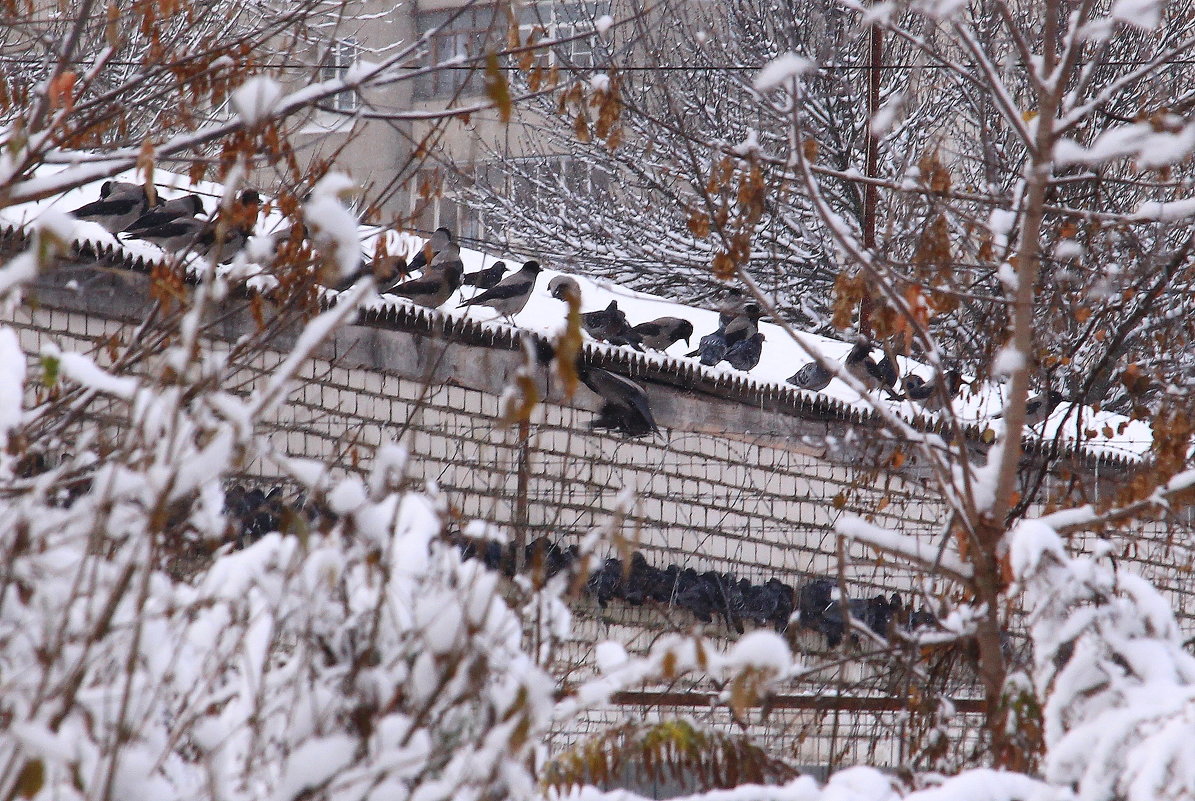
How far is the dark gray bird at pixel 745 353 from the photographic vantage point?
11180mm

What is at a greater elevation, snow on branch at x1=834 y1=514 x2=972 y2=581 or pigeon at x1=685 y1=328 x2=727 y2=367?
pigeon at x1=685 y1=328 x2=727 y2=367

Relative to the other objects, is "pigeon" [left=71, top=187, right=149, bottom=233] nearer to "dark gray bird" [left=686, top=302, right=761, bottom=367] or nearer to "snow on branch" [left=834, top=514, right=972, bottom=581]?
"dark gray bird" [left=686, top=302, right=761, bottom=367]

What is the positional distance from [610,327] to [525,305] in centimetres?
64

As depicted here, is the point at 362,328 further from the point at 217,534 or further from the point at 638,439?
the point at 217,534

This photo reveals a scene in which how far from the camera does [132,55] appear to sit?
12.8 metres

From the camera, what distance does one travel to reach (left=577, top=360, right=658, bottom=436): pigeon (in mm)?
9734

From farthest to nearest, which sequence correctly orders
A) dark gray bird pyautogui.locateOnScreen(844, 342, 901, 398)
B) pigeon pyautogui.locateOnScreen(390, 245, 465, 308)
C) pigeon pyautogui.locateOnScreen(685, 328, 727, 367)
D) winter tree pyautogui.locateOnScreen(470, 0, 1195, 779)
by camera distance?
dark gray bird pyautogui.locateOnScreen(844, 342, 901, 398), pigeon pyautogui.locateOnScreen(685, 328, 727, 367), pigeon pyautogui.locateOnScreen(390, 245, 465, 308), winter tree pyautogui.locateOnScreen(470, 0, 1195, 779)

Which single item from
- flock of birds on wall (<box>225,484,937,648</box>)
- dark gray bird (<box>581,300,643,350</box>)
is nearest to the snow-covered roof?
dark gray bird (<box>581,300,643,350</box>)

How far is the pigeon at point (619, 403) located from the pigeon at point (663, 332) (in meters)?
0.83

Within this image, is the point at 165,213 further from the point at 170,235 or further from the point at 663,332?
the point at 663,332

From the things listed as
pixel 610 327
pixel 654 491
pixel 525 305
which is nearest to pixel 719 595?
pixel 654 491

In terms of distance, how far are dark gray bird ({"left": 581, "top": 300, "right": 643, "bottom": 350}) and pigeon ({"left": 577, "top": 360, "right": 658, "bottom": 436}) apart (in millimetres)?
499

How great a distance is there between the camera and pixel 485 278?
1047 cm

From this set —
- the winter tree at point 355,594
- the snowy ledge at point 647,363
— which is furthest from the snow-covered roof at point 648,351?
the winter tree at point 355,594
